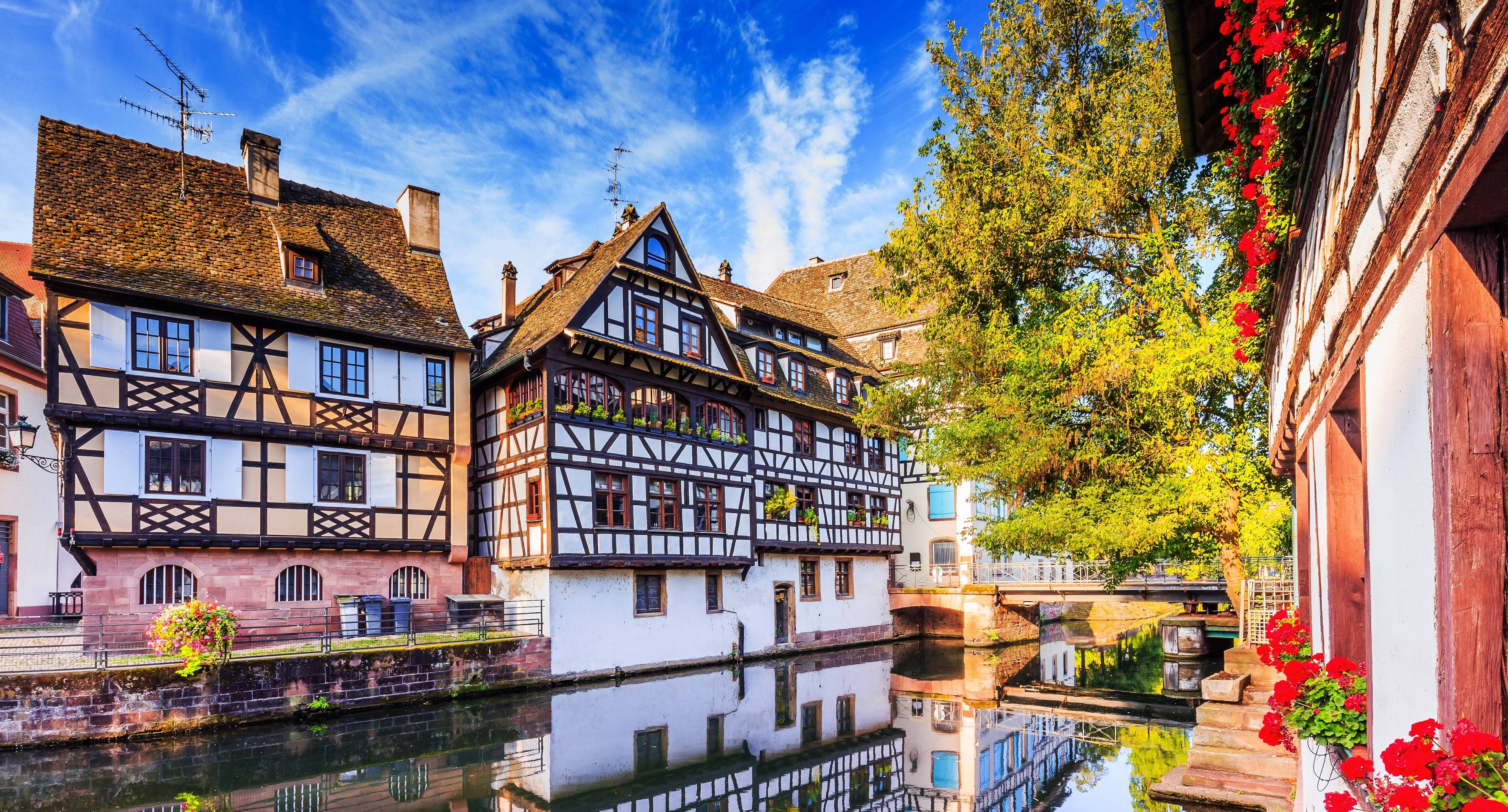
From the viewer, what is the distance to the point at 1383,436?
339 centimetres

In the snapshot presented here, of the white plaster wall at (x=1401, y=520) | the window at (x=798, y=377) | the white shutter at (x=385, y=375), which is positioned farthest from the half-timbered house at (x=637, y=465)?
Answer: the white plaster wall at (x=1401, y=520)

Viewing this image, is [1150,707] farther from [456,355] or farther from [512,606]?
[456,355]

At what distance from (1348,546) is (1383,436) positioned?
203 centimetres

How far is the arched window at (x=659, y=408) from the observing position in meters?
24.3

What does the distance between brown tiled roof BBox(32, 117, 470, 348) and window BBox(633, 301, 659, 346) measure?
4.26 metres

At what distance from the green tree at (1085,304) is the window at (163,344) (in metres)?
14.5

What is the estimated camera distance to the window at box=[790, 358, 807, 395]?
30.7 metres

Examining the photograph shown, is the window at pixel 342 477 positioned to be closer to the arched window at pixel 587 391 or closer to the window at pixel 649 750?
the arched window at pixel 587 391

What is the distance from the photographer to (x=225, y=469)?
19203mm

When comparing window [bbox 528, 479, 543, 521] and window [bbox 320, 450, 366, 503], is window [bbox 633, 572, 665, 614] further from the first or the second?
window [bbox 320, 450, 366, 503]

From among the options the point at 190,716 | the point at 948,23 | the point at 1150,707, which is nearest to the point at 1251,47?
the point at 948,23

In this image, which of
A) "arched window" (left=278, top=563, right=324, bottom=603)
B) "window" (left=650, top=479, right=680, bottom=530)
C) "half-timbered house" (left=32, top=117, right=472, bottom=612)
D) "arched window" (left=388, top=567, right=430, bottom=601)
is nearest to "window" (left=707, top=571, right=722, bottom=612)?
"window" (left=650, top=479, right=680, bottom=530)

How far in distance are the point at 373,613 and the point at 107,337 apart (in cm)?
762

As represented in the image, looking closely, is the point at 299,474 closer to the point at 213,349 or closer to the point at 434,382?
the point at 213,349
